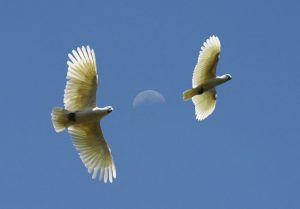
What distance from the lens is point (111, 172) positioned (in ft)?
117

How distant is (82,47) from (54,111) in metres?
2.55

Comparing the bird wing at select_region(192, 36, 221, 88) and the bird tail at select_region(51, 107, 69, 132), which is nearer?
the bird tail at select_region(51, 107, 69, 132)

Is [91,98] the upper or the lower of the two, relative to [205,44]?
lower

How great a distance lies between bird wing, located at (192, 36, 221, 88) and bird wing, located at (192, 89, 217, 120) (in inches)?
61.6

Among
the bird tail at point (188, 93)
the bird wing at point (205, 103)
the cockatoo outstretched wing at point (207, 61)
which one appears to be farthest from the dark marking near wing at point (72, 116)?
the bird wing at point (205, 103)

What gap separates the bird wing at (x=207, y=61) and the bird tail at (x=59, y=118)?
25.6ft

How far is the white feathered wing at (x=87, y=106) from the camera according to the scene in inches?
1355

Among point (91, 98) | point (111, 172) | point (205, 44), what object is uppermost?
point (205, 44)

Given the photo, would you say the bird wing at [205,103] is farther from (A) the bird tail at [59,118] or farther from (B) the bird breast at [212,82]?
(A) the bird tail at [59,118]

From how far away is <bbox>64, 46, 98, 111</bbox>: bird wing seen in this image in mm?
34344

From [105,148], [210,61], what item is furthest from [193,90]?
[105,148]

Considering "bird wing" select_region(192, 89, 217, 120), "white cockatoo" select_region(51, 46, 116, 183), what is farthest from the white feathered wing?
"bird wing" select_region(192, 89, 217, 120)

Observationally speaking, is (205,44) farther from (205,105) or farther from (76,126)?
(76,126)

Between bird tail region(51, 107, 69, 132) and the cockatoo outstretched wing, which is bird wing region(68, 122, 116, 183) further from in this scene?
the cockatoo outstretched wing
